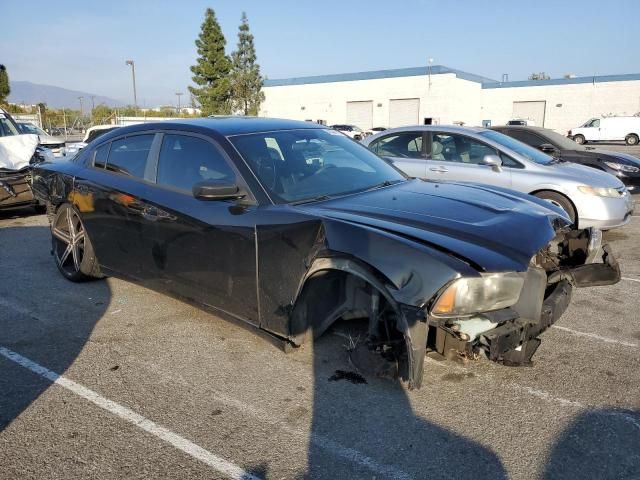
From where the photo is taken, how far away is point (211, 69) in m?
42.5

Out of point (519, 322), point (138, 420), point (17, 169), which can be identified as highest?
point (17, 169)

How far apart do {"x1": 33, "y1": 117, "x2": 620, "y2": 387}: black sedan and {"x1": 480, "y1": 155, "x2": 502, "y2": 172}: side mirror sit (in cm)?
283

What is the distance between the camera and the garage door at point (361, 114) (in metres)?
46.3

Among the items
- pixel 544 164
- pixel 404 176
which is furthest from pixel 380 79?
pixel 404 176

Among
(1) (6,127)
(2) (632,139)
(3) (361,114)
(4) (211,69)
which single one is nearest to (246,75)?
(4) (211,69)

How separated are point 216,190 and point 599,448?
2553 millimetres

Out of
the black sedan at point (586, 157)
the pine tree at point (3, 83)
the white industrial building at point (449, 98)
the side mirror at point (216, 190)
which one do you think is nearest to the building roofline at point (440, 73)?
the white industrial building at point (449, 98)

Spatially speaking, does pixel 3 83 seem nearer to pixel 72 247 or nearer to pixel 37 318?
pixel 72 247

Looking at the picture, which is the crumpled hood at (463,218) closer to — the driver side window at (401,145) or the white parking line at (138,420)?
the white parking line at (138,420)

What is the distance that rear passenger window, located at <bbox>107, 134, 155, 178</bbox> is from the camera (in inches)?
165

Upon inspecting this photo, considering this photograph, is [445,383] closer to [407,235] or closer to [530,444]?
[530,444]

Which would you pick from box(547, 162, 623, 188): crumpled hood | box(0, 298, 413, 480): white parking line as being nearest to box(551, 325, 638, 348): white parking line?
box(0, 298, 413, 480): white parking line

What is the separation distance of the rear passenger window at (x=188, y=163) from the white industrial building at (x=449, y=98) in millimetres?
39331

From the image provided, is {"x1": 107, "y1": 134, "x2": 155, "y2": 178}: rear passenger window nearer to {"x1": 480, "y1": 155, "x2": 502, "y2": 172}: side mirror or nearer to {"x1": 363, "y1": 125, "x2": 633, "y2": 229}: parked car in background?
{"x1": 363, "y1": 125, "x2": 633, "y2": 229}: parked car in background
